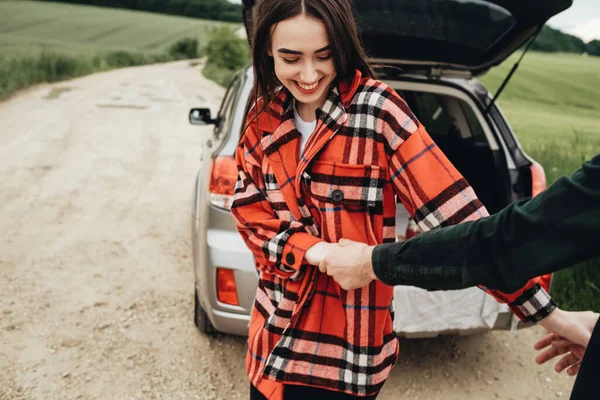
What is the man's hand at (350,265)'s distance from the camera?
1.18 m

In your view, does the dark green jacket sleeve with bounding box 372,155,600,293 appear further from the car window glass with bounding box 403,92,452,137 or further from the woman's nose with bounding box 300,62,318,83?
the car window glass with bounding box 403,92,452,137

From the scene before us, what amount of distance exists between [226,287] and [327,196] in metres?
1.36

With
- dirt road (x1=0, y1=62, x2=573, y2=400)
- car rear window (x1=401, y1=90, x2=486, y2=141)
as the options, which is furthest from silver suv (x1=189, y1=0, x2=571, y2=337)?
car rear window (x1=401, y1=90, x2=486, y2=141)

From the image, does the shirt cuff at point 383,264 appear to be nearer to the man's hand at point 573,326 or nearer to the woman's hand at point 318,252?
the woman's hand at point 318,252

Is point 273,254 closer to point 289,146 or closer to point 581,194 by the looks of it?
point 289,146

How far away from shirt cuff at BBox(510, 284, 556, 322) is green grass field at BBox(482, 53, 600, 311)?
248 cm

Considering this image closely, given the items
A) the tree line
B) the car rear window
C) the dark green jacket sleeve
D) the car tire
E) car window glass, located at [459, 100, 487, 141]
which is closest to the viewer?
the dark green jacket sleeve

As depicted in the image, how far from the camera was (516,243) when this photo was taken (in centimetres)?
86

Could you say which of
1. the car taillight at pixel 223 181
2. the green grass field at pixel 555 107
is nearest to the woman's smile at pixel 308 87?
the car taillight at pixel 223 181

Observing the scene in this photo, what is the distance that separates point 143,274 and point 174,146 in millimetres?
5097

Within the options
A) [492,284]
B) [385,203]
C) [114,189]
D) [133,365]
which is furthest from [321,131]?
[114,189]

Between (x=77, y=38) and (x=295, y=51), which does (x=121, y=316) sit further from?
(x=77, y=38)

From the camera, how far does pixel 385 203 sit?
1.37 metres

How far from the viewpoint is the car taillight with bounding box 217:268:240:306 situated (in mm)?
2508
